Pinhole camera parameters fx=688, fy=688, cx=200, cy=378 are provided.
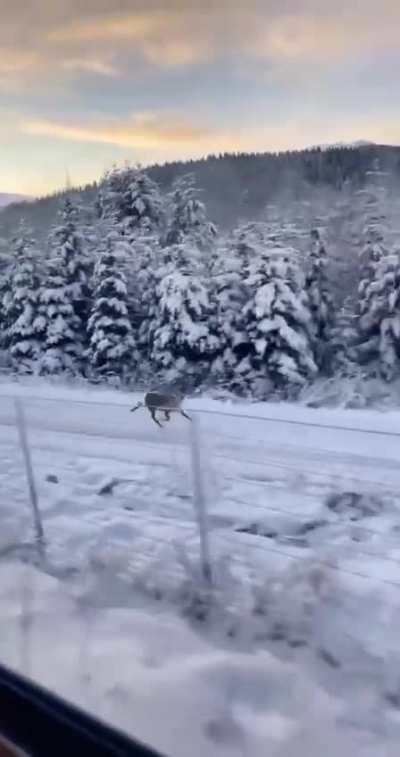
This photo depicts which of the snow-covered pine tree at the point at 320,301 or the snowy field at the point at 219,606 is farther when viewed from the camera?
the snow-covered pine tree at the point at 320,301

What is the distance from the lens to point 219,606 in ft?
9.80

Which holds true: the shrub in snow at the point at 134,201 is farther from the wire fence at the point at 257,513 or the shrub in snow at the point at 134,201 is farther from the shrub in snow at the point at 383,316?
the wire fence at the point at 257,513

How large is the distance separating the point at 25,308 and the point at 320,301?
7.07m

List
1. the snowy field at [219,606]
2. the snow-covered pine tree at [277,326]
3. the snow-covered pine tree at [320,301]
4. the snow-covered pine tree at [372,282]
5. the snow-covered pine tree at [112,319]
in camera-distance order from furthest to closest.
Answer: the snow-covered pine tree at [112,319]
the snow-covered pine tree at [320,301]
the snow-covered pine tree at [372,282]
the snow-covered pine tree at [277,326]
the snowy field at [219,606]

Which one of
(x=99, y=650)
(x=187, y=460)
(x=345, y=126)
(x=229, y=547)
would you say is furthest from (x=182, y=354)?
(x=99, y=650)

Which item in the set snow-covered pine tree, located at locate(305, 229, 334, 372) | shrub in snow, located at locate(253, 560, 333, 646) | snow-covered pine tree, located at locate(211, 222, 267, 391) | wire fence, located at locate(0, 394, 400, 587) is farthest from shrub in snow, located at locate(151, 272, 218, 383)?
shrub in snow, located at locate(253, 560, 333, 646)

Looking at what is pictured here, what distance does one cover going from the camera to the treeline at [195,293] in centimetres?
1359

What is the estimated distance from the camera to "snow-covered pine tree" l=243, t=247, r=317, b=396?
524 inches

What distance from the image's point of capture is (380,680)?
2389mm

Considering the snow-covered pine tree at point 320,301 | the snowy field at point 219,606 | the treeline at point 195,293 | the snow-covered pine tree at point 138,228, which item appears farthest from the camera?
the snow-covered pine tree at point 138,228

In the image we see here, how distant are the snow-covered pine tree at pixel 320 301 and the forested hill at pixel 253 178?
2.32 meters

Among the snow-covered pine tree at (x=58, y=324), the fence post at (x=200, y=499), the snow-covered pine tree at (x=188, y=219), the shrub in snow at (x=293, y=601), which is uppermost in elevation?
the snow-covered pine tree at (x=188, y=219)

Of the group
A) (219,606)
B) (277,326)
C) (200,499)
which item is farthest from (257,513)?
(277,326)

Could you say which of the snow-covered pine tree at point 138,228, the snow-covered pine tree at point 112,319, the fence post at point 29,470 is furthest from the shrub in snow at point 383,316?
the fence post at point 29,470
